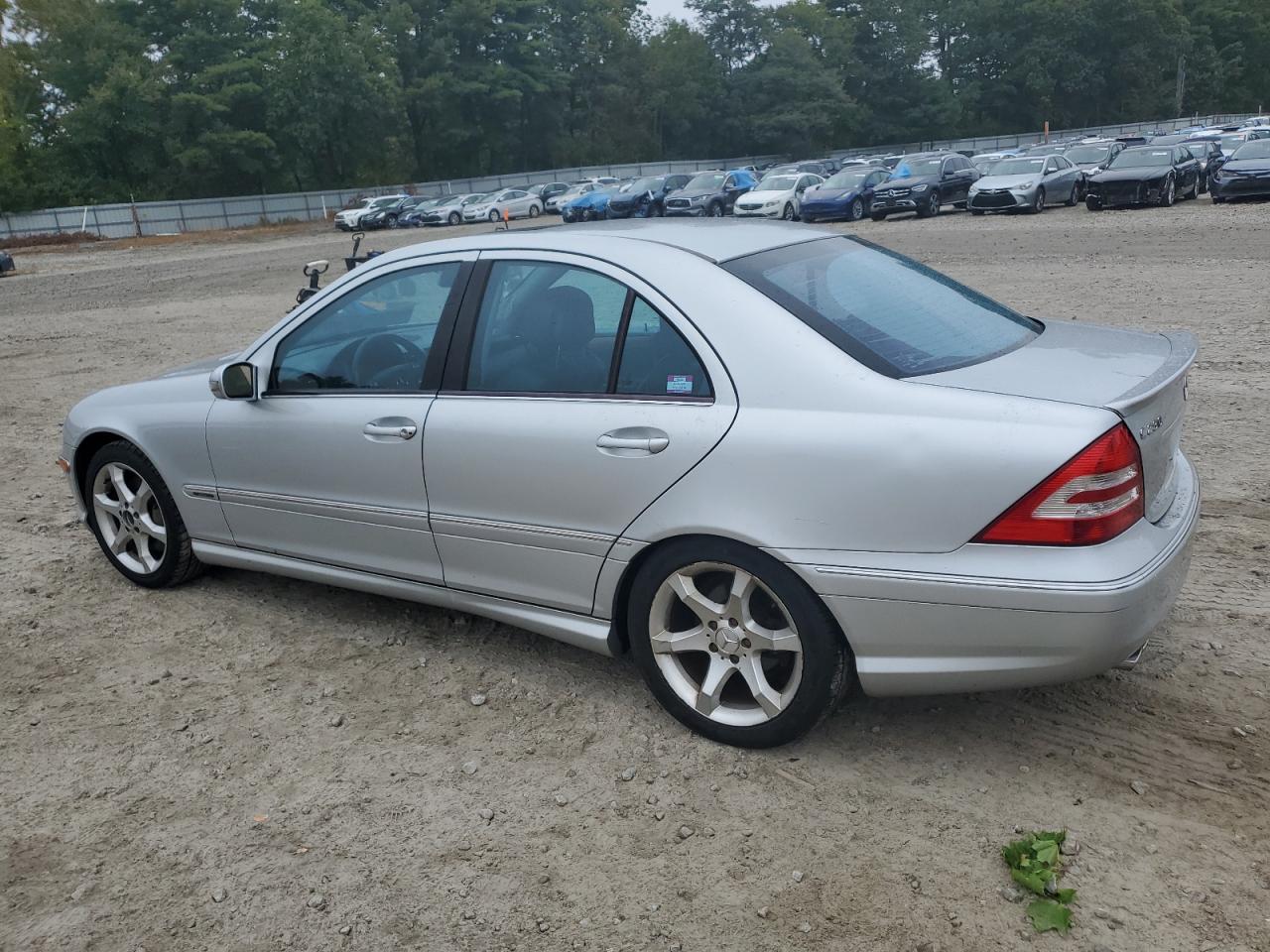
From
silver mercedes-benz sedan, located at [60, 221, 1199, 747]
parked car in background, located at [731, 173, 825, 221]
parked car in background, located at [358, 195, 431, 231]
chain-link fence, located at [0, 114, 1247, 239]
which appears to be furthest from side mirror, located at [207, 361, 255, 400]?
chain-link fence, located at [0, 114, 1247, 239]

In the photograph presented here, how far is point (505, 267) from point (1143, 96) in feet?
337

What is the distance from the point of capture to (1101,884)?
2.73 metres

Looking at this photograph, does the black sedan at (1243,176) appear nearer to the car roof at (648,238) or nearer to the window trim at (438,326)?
the car roof at (648,238)

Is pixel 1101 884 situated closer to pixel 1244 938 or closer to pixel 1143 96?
pixel 1244 938

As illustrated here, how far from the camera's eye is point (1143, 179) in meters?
24.0

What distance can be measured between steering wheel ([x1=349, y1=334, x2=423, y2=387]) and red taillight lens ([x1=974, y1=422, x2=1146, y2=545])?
2.20 m

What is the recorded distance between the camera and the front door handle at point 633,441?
10.9ft

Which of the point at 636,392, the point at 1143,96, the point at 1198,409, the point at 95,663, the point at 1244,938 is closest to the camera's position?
the point at 1244,938

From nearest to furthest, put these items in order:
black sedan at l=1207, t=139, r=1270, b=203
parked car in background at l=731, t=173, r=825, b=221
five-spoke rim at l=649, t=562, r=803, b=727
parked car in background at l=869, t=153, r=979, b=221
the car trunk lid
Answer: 1. the car trunk lid
2. five-spoke rim at l=649, t=562, r=803, b=727
3. black sedan at l=1207, t=139, r=1270, b=203
4. parked car in background at l=869, t=153, r=979, b=221
5. parked car in background at l=731, t=173, r=825, b=221

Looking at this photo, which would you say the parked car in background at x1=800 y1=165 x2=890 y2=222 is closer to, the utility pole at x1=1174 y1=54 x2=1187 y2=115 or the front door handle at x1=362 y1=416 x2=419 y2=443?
the front door handle at x1=362 y1=416 x2=419 y2=443

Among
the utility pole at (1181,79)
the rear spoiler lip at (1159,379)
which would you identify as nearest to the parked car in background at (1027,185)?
the rear spoiler lip at (1159,379)

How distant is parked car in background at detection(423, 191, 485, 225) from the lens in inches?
1832

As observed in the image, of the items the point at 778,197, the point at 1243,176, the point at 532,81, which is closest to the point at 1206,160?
the point at 1243,176

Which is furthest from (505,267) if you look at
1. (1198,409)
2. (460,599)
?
(1198,409)
